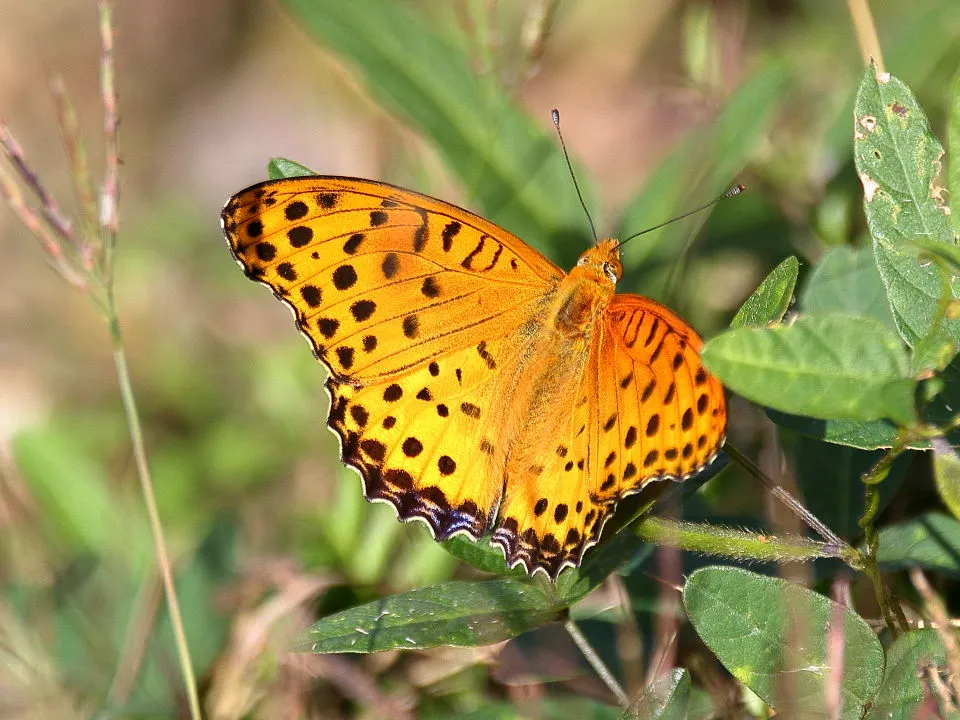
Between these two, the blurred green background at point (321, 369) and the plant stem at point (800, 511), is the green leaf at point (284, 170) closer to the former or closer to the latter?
the blurred green background at point (321, 369)

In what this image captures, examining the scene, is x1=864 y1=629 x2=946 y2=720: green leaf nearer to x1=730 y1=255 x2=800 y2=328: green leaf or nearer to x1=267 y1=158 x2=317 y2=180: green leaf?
x1=730 y1=255 x2=800 y2=328: green leaf

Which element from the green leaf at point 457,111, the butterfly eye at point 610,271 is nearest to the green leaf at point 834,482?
the butterfly eye at point 610,271

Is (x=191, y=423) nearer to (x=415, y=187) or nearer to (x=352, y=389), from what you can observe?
(x=415, y=187)

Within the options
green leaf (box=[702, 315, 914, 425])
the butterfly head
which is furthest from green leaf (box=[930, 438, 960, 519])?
the butterfly head

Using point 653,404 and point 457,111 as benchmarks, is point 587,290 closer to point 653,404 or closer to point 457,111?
point 653,404

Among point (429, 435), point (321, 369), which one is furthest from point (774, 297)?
point (321, 369)

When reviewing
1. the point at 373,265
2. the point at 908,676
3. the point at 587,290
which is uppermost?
the point at 373,265

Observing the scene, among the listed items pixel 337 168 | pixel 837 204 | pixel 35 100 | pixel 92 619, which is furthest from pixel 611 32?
pixel 92 619
